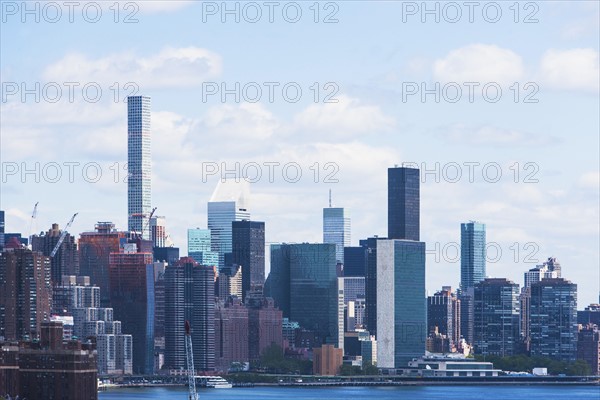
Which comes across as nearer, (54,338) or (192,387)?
(192,387)

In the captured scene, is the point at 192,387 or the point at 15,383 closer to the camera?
the point at 192,387

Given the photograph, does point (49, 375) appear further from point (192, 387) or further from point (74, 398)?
point (192, 387)

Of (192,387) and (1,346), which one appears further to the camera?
(1,346)

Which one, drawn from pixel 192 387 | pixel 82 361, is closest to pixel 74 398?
pixel 82 361

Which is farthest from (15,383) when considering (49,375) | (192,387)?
(192,387)

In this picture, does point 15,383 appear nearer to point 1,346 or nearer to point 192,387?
point 1,346

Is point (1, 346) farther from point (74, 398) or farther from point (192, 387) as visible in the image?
point (192, 387)

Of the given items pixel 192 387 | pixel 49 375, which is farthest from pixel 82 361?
pixel 192 387
